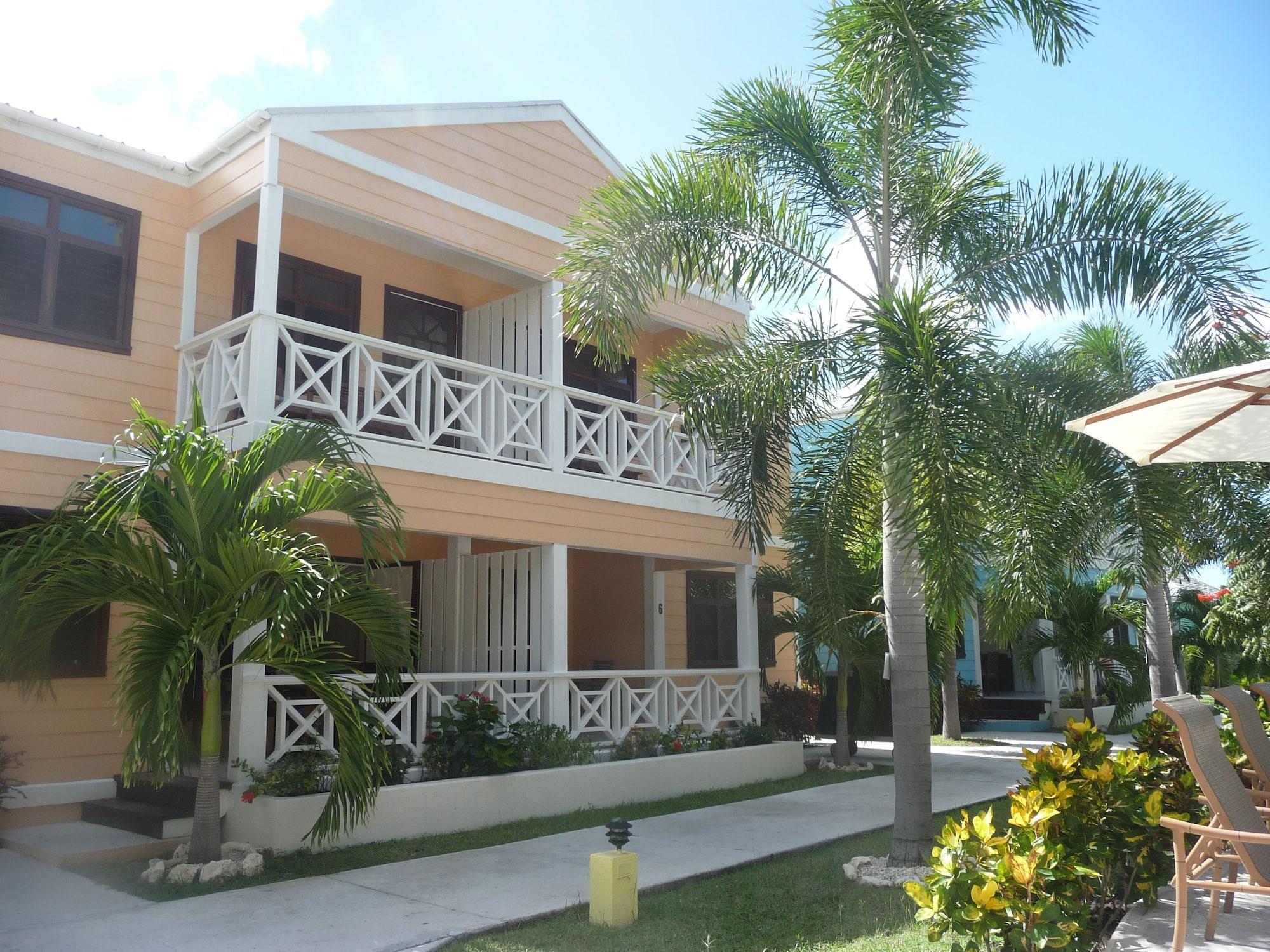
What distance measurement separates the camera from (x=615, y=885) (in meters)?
6.02

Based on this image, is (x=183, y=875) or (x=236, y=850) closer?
(x=183, y=875)

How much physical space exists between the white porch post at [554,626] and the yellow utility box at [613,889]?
14.8 feet

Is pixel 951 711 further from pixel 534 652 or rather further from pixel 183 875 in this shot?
pixel 183 875

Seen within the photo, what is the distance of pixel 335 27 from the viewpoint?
9.52 metres

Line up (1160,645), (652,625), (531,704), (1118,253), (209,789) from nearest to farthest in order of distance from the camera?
(209,789), (1118,253), (531,704), (1160,645), (652,625)

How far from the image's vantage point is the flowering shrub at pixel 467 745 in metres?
9.34

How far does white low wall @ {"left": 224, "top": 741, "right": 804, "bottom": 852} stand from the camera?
7.90 m

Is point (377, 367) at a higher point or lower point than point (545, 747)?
higher

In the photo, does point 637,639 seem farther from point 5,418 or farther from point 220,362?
point 5,418

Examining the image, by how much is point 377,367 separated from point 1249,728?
7.31m

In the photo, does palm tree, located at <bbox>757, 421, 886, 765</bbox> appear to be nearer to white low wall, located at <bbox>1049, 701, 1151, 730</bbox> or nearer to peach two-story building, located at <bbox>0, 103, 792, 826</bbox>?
peach two-story building, located at <bbox>0, 103, 792, 826</bbox>

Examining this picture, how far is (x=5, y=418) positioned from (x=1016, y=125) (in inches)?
371

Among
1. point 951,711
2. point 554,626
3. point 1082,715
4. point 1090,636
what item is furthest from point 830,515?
point 1082,715

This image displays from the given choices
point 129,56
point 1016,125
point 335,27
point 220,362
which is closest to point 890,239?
point 1016,125
